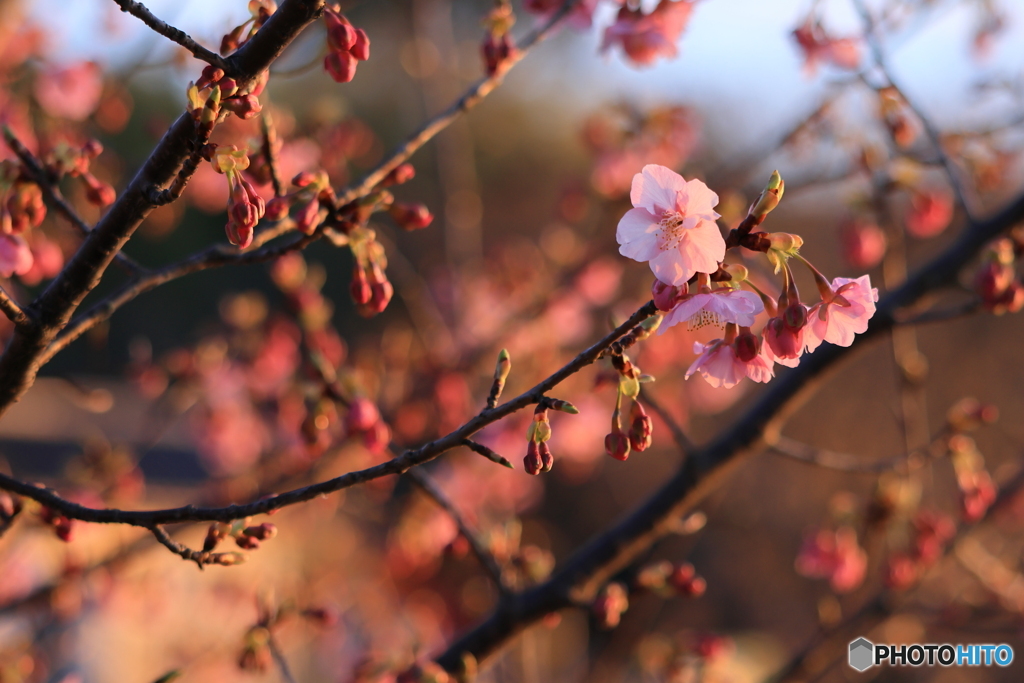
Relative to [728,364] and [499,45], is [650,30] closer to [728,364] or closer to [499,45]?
[499,45]

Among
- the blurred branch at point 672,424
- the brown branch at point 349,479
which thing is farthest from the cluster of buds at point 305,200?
the blurred branch at point 672,424

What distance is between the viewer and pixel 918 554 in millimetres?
2041

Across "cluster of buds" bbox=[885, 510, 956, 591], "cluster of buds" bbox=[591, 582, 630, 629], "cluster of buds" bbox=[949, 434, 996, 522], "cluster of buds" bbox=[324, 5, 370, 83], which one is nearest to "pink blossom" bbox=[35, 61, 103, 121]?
"cluster of buds" bbox=[324, 5, 370, 83]

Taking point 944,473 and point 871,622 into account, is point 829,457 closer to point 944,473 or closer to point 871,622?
point 871,622

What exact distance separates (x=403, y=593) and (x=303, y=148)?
11.0 ft

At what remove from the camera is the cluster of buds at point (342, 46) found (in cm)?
101

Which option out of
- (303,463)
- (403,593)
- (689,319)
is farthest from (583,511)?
(689,319)

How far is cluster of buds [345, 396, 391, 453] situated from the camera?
146 cm

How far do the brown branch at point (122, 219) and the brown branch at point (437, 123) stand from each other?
0.27m

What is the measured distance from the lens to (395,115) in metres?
12.3

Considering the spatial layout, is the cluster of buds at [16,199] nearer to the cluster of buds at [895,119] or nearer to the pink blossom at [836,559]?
the cluster of buds at [895,119]

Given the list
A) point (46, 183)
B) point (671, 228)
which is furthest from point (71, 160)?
point (671, 228)

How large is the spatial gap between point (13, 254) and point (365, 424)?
0.66 meters

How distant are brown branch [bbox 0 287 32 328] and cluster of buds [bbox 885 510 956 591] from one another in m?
2.06
